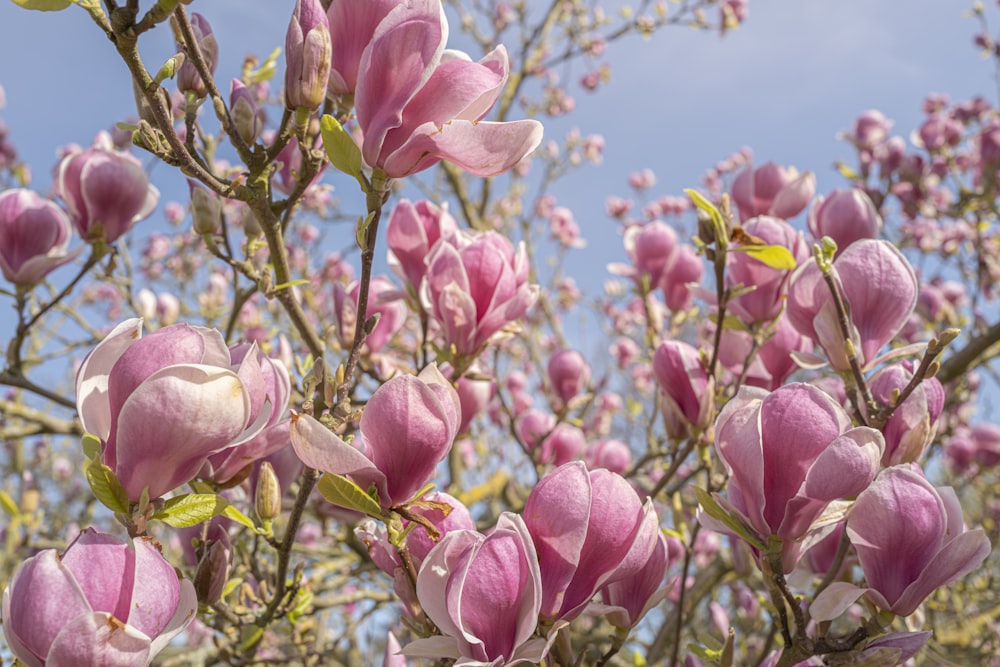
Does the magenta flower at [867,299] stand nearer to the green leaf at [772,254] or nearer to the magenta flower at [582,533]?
the green leaf at [772,254]

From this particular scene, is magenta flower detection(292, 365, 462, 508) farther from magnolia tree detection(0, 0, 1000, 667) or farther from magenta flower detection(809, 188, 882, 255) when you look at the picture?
magenta flower detection(809, 188, 882, 255)

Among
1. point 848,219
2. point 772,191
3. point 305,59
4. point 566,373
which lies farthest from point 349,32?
point 566,373

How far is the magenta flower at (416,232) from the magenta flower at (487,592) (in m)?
0.63

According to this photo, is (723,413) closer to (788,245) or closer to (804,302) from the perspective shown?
(804,302)

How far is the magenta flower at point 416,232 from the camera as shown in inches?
48.3

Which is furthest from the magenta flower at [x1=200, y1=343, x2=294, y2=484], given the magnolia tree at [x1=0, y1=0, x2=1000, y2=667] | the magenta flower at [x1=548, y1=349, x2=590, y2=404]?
the magenta flower at [x1=548, y1=349, x2=590, y2=404]

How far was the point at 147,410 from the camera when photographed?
0.60 meters

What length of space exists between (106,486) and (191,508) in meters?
0.08

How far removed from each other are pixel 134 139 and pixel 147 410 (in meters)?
0.29

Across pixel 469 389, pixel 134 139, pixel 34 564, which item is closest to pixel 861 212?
pixel 469 389

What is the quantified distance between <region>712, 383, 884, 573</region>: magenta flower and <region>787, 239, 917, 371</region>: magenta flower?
0.80ft

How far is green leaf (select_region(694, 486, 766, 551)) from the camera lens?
0.76 meters

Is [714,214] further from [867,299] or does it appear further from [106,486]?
[106,486]

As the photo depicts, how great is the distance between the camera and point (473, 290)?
3.67ft
